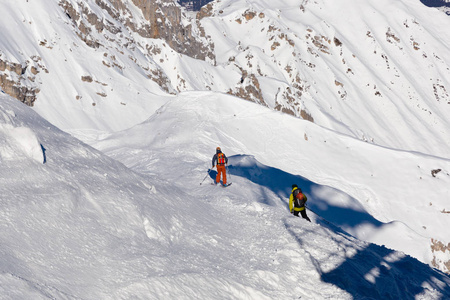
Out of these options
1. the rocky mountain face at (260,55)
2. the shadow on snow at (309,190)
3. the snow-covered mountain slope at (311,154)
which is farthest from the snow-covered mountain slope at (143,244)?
the rocky mountain face at (260,55)

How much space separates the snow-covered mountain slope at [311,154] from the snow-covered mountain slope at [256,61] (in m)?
11.9

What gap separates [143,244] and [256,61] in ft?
256

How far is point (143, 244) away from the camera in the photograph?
26.5 ft

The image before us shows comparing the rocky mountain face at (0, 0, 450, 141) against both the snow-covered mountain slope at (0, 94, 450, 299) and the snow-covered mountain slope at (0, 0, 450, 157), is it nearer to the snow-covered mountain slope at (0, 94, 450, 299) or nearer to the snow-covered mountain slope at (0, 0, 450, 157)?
the snow-covered mountain slope at (0, 0, 450, 157)

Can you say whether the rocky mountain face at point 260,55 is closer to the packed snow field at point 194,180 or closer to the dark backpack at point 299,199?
the packed snow field at point 194,180

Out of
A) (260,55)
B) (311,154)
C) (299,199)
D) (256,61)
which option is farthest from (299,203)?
(260,55)

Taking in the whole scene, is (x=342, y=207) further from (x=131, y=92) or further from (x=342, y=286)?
(x=131, y=92)

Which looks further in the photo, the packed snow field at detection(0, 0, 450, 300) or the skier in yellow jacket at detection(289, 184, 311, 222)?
the skier in yellow jacket at detection(289, 184, 311, 222)

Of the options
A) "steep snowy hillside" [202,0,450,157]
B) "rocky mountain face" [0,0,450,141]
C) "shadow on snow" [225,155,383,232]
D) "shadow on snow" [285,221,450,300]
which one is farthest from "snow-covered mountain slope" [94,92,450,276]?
"steep snowy hillside" [202,0,450,157]

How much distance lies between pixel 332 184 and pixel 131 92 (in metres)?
29.4

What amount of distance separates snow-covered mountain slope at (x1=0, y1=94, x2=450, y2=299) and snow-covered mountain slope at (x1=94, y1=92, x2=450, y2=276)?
11938 mm

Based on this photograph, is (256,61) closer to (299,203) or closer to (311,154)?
(311,154)

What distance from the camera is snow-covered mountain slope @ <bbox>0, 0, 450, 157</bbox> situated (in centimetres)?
4744

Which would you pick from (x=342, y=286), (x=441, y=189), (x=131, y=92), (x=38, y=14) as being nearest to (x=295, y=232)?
(x=342, y=286)
